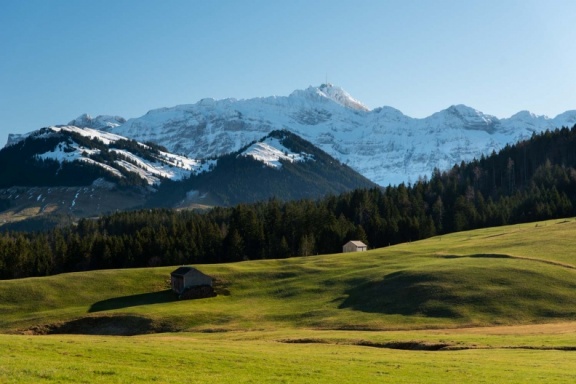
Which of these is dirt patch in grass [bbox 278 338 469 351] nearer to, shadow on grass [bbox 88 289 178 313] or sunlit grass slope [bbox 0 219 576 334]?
sunlit grass slope [bbox 0 219 576 334]

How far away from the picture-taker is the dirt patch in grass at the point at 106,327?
267ft

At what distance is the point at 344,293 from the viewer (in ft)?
297

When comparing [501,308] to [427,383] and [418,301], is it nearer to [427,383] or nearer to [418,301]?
[418,301]

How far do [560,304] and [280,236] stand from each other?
10509cm

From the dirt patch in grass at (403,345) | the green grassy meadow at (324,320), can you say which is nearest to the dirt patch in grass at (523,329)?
the green grassy meadow at (324,320)

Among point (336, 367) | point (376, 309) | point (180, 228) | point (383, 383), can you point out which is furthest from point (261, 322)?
point (180, 228)

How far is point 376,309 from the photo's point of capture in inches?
3179

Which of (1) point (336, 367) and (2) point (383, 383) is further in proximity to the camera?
(1) point (336, 367)

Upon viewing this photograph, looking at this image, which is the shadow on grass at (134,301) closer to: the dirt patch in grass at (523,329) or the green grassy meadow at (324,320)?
the green grassy meadow at (324,320)

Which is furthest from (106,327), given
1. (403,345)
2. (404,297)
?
(403,345)

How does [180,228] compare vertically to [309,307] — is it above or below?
above

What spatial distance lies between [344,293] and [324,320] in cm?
1449

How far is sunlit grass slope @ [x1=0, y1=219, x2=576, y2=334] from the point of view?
7594cm

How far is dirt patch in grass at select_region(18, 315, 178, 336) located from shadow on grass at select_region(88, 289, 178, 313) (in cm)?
604
